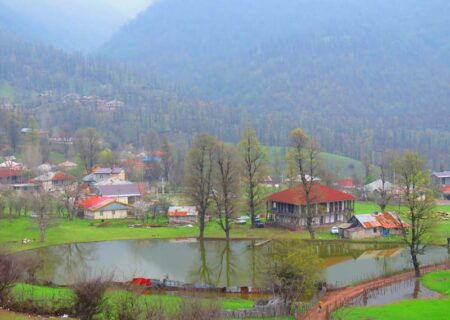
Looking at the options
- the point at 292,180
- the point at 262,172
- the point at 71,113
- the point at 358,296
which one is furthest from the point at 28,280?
the point at 71,113

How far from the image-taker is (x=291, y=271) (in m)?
32.0

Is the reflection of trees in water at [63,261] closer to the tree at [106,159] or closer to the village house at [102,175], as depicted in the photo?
the village house at [102,175]

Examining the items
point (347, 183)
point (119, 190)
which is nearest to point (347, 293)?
point (119, 190)

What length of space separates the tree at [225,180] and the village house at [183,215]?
7030mm

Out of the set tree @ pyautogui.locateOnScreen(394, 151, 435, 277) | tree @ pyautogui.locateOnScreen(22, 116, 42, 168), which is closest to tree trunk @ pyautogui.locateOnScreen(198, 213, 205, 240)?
tree @ pyautogui.locateOnScreen(394, 151, 435, 277)

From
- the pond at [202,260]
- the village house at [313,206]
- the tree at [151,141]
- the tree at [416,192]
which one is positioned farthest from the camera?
the tree at [151,141]

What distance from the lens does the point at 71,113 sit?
177875 mm

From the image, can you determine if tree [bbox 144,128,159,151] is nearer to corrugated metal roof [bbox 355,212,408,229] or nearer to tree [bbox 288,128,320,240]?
tree [bbox 288,128,320,240]

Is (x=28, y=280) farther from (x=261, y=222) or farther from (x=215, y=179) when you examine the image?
(x=261, y=222)

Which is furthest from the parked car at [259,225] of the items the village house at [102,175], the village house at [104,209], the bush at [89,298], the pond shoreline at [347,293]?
the village house at [102,175]

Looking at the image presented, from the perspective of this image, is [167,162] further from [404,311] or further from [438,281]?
[404,311]

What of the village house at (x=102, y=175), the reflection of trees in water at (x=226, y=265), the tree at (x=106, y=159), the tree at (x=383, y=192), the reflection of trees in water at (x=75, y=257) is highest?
the tree at (x=106, y=159)

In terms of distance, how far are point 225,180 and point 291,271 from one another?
28.1 meters

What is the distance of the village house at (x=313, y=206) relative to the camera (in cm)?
6225
